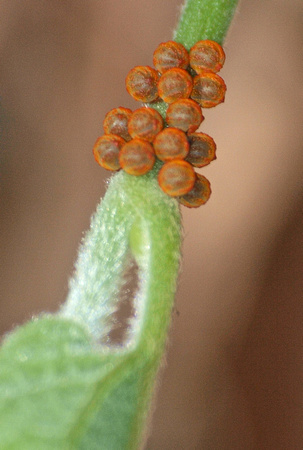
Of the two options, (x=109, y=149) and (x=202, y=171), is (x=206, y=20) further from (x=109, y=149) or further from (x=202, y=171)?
(x=202, y=171)

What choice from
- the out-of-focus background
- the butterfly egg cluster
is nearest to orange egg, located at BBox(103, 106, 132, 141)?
the butterfly egg cluster

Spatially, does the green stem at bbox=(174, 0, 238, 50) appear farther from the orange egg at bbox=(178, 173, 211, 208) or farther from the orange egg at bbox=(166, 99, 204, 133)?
the orange egg at bbox=(178, 173, 211, 208)

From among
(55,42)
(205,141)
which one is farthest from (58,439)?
(55,42)

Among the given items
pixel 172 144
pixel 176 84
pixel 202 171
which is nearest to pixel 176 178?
pixel 172 144

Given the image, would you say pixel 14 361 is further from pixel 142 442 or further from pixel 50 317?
pixel 142 442

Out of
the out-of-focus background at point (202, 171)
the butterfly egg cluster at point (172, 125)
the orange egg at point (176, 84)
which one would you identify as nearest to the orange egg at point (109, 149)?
the butterfly egg cluster at point (172, 125)

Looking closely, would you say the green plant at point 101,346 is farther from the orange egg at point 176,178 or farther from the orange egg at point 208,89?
the orange egg at point 208,89
